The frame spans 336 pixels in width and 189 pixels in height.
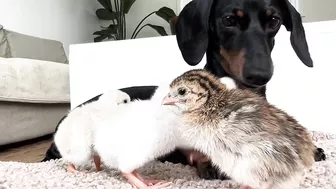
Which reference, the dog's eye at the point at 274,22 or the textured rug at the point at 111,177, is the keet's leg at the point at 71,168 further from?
the dog's eye at the point at 274,22

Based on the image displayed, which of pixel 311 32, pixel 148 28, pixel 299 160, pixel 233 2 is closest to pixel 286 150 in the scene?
pixel 299 160

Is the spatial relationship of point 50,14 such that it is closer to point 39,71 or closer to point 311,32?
point 39,71

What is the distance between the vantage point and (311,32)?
1.65 m

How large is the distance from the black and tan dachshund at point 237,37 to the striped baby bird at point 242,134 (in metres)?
0.16

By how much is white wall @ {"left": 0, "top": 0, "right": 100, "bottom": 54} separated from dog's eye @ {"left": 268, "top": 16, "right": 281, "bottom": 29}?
2.59m

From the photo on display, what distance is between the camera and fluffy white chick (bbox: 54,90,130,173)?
0.96m

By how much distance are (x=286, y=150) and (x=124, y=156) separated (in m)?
0.34

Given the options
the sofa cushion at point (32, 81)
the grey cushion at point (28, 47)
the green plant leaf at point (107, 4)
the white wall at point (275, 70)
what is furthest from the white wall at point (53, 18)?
the white wall at point (275, 70)

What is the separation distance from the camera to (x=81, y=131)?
3.14 ft

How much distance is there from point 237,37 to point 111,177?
42cm

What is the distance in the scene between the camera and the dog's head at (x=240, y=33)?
88 cm

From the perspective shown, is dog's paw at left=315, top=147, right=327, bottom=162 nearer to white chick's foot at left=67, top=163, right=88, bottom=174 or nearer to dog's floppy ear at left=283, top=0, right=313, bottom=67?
dog's floppy ear at left=283, top=0, right=313, bottom=67

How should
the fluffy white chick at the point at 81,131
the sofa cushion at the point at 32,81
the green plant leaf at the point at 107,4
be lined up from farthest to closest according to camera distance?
1. the green plant leaf at the point at 107,4
2. the sofa cushion at the point at 32,81
3. the fluffy white chick at the point at 81,131

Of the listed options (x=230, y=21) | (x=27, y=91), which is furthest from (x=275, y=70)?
(x=27, y=91)
